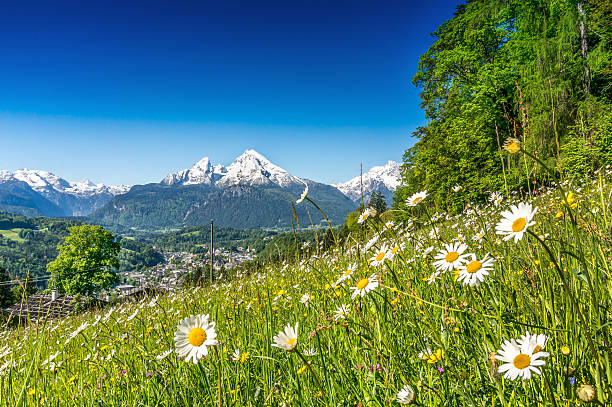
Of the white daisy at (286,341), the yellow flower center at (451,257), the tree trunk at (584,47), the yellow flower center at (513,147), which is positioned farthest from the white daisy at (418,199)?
the tree trunk at (584,47)

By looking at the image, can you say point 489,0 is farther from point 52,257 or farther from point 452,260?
point 52,257

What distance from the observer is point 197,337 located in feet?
3.59

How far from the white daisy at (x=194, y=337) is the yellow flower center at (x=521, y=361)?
87cm

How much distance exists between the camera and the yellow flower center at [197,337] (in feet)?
3.58

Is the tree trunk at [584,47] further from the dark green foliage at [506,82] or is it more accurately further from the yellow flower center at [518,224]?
the yellow flower center at [518,224]

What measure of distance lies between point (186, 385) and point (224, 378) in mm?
310

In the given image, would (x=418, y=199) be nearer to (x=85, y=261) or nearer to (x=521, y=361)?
(x=521, y=361)

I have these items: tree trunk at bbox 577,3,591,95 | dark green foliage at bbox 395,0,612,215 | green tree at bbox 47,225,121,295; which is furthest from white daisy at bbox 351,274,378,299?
green tree at bbox 47,225,121,295

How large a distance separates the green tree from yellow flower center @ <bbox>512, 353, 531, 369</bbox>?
143 feet

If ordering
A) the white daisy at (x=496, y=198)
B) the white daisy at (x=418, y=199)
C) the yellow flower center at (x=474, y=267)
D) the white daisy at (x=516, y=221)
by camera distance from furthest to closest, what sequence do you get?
the white daisy at (x=496, y=198)
the white daisy at (x=418, y=199)
the yellow flower center at (x=474, y=267)
the white daisy at (x=516, y=221)

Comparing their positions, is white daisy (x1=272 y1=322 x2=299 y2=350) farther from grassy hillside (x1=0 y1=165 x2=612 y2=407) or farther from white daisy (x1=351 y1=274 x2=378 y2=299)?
white daisy (x1=351 y1=274 x2=378 y2=299)

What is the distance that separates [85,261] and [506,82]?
44.3 m

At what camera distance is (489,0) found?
47.4ft

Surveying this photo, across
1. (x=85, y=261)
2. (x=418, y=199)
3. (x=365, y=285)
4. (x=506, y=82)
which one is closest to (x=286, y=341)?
(x=365, y=285)
